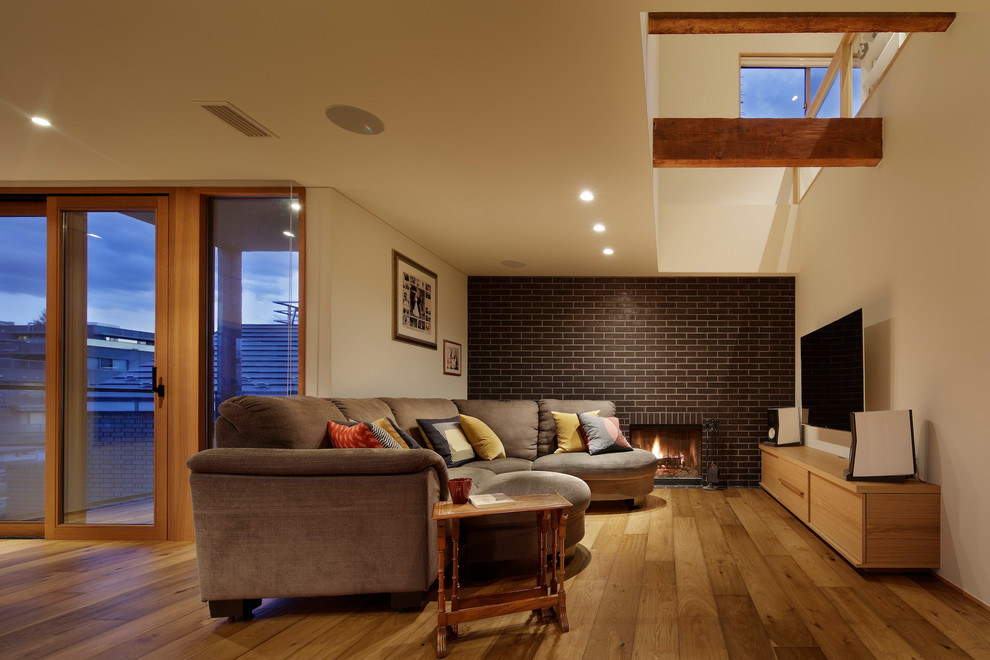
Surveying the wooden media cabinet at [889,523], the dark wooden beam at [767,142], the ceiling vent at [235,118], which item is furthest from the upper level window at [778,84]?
the ceiling vent at [235,118]

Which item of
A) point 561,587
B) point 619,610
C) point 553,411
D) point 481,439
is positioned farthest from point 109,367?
point 553,411

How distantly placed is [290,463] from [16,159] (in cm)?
252

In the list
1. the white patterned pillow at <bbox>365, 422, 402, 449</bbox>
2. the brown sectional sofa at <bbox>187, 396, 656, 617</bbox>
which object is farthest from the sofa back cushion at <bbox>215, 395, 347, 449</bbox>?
the white patterned pillow at <bbox>365, 422, 402, 449</bbox>

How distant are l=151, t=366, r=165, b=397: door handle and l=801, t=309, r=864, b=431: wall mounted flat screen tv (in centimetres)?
439

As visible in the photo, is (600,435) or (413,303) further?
(600,435)

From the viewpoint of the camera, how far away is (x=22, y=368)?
3.96 metres

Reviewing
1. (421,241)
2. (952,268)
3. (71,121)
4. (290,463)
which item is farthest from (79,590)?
(952,268)

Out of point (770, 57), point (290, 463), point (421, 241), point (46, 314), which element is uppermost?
point (770, 57)

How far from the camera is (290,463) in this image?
2430 mm

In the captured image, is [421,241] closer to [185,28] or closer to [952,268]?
[185,28]

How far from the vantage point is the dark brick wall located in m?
6.18

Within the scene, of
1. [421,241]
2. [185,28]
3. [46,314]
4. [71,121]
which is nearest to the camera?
[185,28]

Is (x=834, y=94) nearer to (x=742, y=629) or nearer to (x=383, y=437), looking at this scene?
(x=742, y=629)

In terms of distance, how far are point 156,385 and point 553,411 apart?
3341 millimetres
